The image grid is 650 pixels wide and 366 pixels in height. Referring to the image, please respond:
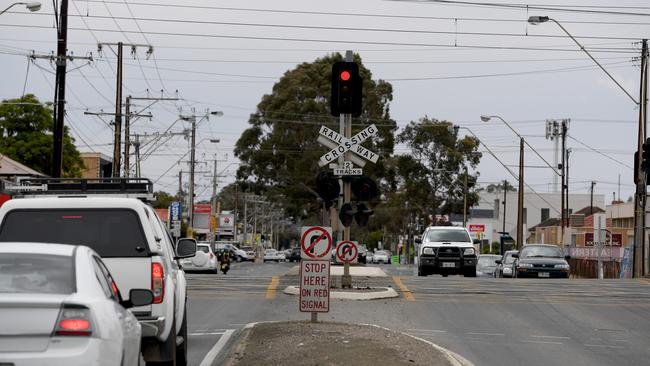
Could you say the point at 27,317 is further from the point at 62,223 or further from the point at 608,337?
the point at 608,337

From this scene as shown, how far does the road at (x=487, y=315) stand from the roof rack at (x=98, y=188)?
2214 mm

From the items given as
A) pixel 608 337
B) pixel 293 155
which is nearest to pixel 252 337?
pixel 608 337

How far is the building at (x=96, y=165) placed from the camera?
271 feet

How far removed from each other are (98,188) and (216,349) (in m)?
2.68

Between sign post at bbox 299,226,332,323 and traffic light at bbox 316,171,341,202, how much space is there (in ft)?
19.1

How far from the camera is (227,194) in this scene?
15725 centimetres

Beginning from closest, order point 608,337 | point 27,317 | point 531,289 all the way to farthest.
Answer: point 27,317
point 608,337
point 531,289

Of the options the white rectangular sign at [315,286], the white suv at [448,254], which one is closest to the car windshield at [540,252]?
the white suv at [448,254]

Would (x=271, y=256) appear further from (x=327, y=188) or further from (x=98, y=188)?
(x=98, y=188)

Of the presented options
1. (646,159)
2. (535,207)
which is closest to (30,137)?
(646,159)

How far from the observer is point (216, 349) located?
49.7 feet

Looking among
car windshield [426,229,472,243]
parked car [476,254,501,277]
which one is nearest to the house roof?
parked car [476,254,501,277]

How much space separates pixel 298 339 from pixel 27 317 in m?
7.75

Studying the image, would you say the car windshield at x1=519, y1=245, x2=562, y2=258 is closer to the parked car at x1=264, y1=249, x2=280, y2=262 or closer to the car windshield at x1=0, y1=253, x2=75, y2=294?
the car windshield at x1=0, y1=253, x2=75, y2=294
